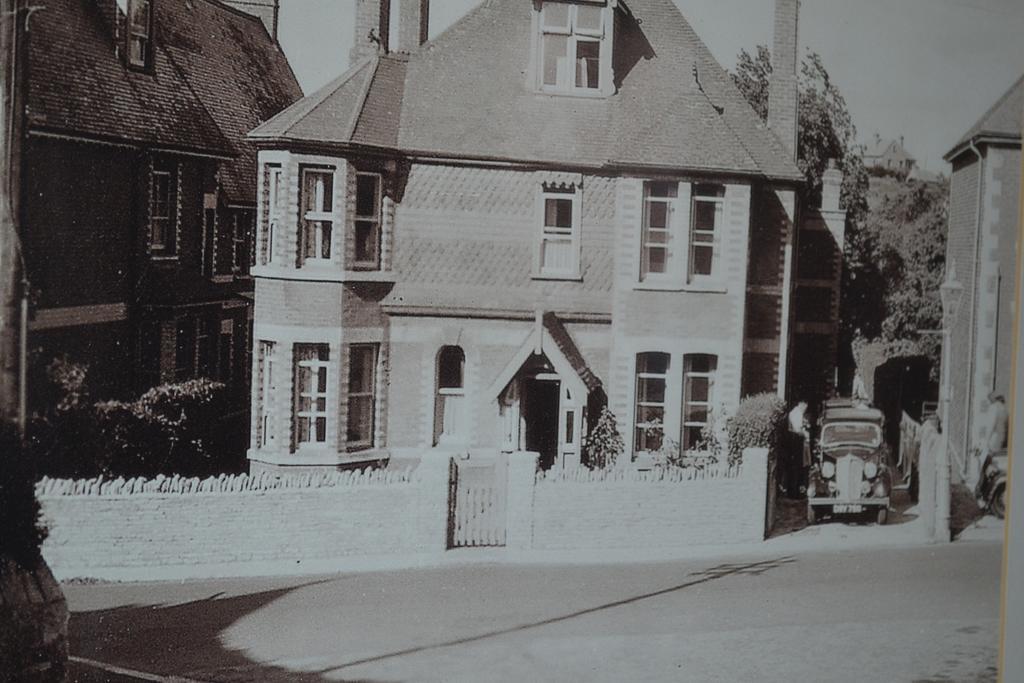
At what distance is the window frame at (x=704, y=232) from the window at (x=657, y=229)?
0.24 feet

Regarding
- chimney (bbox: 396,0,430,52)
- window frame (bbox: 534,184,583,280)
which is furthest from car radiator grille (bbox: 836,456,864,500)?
chimney (bbox: 396,0,430,52)

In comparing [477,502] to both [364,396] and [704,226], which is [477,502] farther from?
[704,226]

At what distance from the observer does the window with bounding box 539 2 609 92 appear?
338 cm

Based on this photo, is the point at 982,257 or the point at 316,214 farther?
the point at 982,257

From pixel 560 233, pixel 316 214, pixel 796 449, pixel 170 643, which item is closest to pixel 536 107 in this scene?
pixel 560 233

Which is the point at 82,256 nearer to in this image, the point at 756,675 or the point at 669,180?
the point at 669,180

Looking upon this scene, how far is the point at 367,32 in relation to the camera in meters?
3.30

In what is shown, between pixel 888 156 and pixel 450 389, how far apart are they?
2025 millimetres

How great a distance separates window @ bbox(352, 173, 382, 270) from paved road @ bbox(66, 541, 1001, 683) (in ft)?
3.50

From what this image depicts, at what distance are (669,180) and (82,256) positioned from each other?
1972 mm

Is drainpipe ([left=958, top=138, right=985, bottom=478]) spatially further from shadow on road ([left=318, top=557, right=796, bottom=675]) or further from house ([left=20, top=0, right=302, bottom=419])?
house ([left=20, top=0, right=302, bottom=419])

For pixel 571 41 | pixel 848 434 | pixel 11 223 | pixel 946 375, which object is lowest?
pixel 848 434

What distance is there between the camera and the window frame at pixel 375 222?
10.6 ft

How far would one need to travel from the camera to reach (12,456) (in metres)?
2.95
